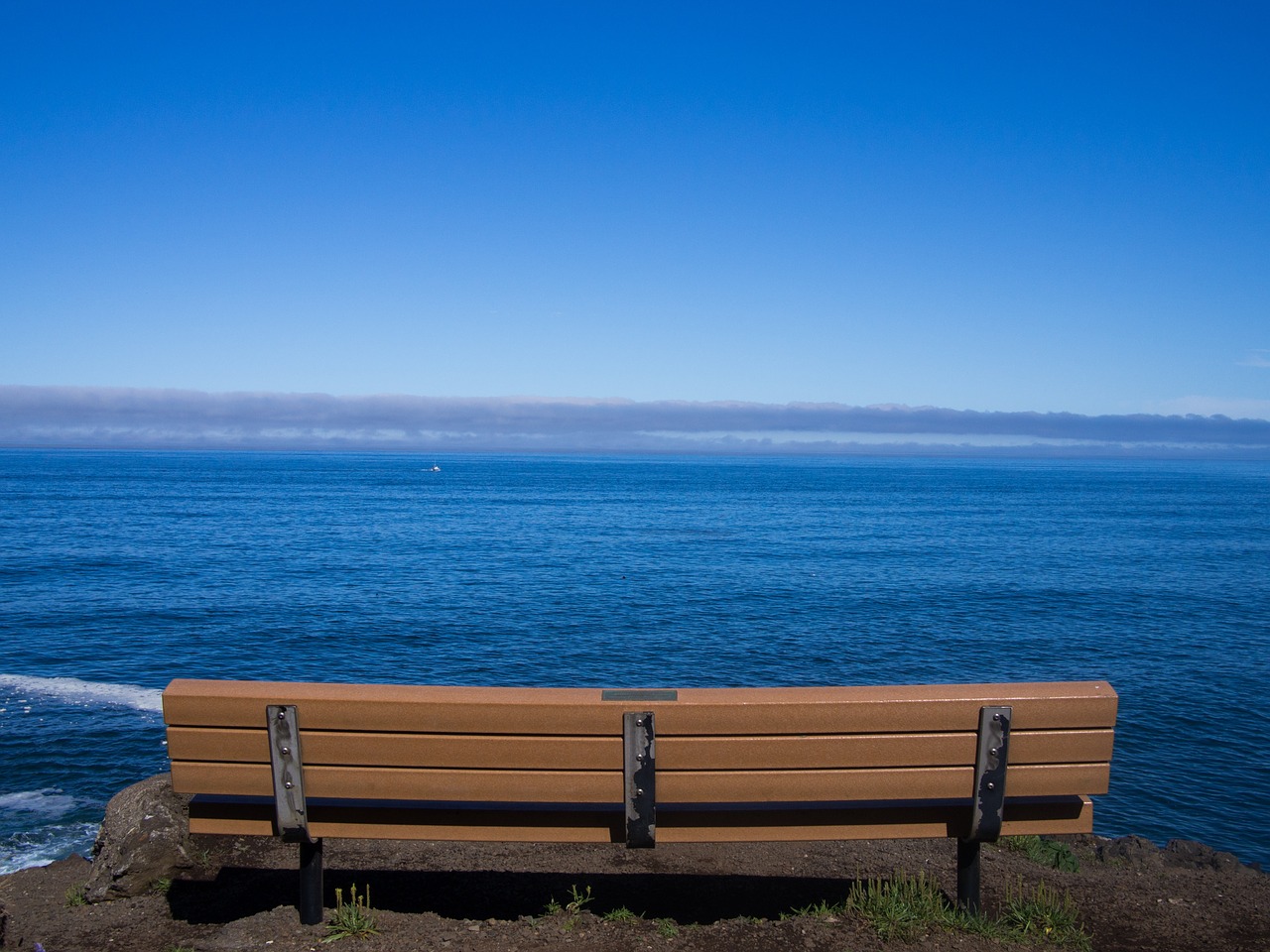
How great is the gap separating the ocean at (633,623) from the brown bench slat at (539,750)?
8034 mm

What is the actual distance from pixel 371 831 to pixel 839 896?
9.12 ft

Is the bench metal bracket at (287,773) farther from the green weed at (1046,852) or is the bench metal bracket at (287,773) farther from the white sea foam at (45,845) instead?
the white sea foam at (45,845)

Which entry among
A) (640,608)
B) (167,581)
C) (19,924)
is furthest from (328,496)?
(19,924)

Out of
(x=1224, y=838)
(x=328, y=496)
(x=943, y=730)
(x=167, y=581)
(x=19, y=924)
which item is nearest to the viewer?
(x=943, y=730)

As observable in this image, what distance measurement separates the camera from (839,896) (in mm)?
5383

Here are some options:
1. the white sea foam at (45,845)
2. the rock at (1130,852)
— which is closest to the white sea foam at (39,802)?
the white sea foam at (45,845)

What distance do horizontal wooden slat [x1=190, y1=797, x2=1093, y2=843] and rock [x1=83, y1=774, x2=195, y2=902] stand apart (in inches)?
59.1

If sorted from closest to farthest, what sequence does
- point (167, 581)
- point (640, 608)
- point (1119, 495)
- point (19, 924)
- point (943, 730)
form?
point (943, 730) → point (19, 924) → point (640, 608) → point (167, 581) → point (1119, 495)

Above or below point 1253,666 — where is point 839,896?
above

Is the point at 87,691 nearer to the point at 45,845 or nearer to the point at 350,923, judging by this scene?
the point at 45,845

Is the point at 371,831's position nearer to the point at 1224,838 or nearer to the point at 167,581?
the point at 1224,838

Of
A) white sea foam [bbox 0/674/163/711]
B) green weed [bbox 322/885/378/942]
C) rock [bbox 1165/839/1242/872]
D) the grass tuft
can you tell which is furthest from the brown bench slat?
white sea foam [bbox 0/674/163/711]

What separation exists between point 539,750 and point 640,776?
1.58 feet

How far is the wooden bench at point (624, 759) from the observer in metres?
4.15
